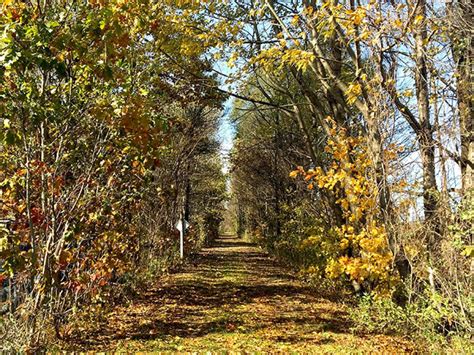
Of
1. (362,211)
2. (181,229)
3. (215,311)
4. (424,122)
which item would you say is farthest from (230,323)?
(181,229)

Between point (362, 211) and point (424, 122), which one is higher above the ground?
point (424, 122)

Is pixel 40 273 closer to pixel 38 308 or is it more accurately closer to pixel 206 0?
pixel 38 308

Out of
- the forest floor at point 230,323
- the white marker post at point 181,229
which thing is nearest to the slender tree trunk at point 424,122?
the forest floor at point 230,323

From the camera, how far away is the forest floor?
582 cm

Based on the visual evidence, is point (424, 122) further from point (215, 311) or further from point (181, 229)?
point (181, 229)

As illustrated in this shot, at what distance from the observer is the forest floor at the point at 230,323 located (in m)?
5.82

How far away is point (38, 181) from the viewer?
4.76 meters

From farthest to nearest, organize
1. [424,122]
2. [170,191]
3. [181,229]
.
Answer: [181,229], [170,191], [424,122]

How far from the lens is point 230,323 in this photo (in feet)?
23.5

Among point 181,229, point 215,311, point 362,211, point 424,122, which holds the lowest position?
point 215,311

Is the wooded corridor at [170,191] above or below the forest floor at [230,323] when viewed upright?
above

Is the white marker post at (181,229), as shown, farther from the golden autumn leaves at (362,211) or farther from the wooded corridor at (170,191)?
the golden autumn leaves at (362,211)

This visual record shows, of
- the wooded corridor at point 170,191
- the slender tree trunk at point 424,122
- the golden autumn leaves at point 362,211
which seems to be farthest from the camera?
the golden autumn leaves at point 362,211

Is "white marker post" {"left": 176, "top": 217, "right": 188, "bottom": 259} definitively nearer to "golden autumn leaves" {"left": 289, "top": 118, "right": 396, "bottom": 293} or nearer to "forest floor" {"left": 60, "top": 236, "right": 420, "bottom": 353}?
"forest floor" {"left": 60, "top": 236, "right": 420, "bottom": 353}
